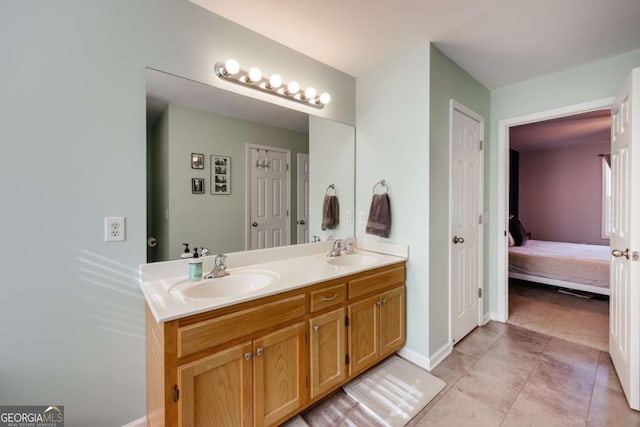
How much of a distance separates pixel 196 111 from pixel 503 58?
7.92 ft

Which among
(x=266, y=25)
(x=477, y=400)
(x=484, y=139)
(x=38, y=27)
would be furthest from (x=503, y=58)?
(x=38, y=27)

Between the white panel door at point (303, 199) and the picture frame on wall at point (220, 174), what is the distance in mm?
567

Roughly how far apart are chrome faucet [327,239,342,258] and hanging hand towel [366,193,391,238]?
277 millimetres

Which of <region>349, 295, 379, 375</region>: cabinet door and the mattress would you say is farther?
the mattress

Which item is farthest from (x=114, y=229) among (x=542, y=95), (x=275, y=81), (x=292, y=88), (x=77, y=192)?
(x=542, y=95)

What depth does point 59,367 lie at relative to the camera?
4.11 ft

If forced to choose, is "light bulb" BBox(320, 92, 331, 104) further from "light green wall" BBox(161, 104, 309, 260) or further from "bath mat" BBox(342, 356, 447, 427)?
"bath mat" BBox(342, 356, 447, 427)

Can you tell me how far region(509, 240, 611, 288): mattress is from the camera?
3.24 m

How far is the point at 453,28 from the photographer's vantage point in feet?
6.00

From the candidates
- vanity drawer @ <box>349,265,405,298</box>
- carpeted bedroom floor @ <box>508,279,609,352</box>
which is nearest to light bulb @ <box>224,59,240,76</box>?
vanity drawer @ <box>349,265,405,298</box>

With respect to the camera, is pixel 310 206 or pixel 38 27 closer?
pixel 38 27

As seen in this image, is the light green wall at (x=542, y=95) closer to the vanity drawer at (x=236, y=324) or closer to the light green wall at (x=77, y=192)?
the vanity drawer at (x=236, y=324)

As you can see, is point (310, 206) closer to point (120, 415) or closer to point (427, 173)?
point (427, 173)

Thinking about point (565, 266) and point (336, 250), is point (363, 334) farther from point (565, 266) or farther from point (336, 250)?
point (565, 266)
